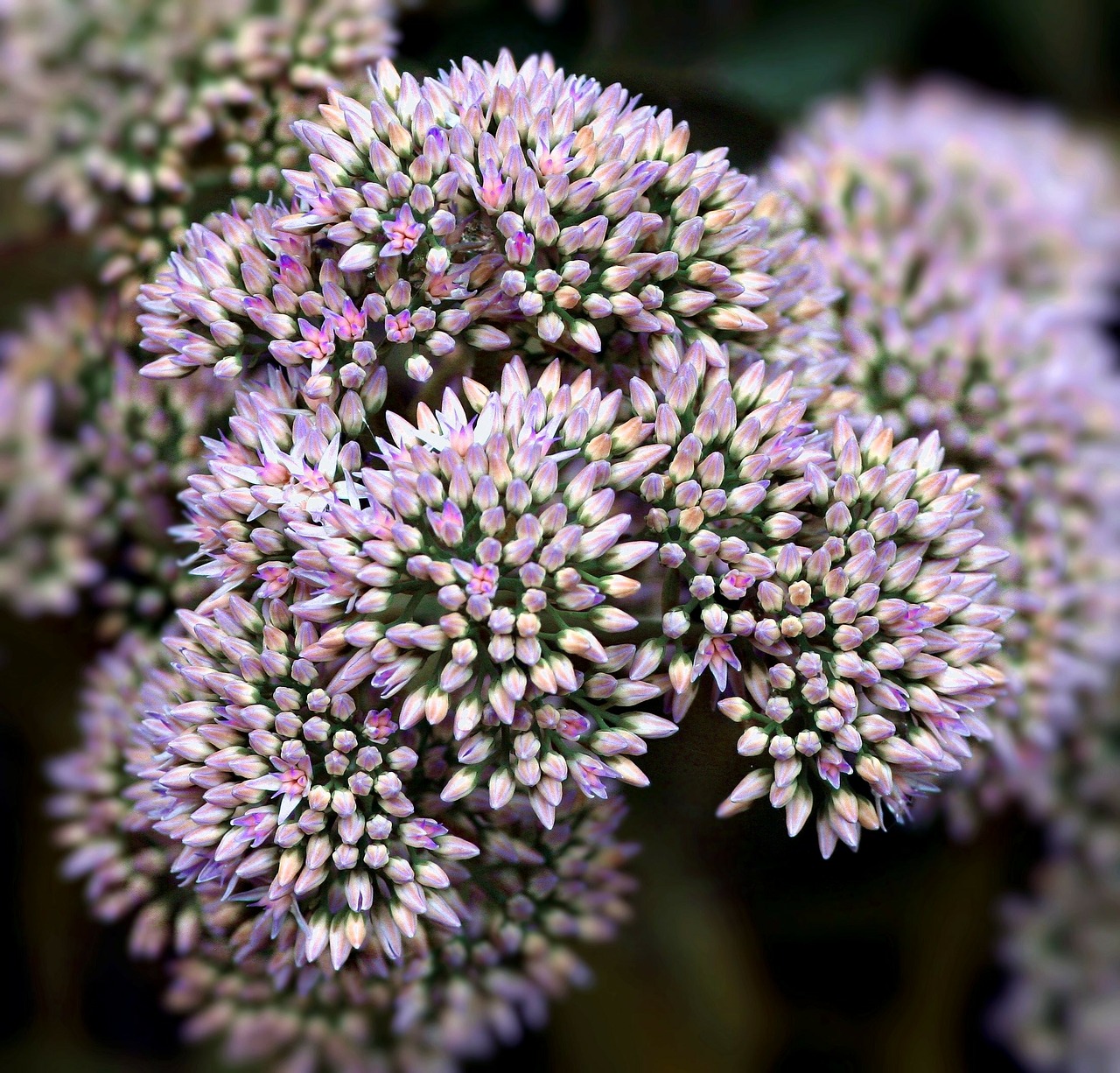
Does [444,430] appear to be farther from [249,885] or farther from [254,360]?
[249,885]

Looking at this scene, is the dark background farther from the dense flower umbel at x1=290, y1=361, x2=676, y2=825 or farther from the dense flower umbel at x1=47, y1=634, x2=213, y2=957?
the dense flower umbel at x1=290, y1=361, x2=676, y2=825

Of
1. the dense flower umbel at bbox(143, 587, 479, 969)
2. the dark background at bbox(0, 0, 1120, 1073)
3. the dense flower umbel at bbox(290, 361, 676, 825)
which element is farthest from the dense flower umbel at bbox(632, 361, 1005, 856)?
the dark background at bbox(0, 0, 1120, 1073)

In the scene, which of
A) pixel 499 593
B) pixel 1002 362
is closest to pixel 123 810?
pixel 499 593

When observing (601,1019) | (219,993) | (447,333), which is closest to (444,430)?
(447,333)

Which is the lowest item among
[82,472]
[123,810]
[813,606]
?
[123,810]

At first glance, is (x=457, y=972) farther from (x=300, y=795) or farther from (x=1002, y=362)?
(x=1002, y=362)

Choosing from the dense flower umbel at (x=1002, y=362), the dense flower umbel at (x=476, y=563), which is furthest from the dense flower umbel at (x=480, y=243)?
the dense flower umbel at (x=1002, y=362)
